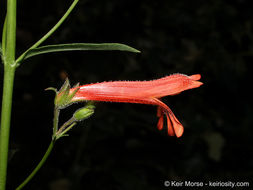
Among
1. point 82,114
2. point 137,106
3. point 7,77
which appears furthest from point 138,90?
point 137,106

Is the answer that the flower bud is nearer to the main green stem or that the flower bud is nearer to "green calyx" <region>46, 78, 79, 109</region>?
"green calyx" <region>46, 78, 79, 109</region>

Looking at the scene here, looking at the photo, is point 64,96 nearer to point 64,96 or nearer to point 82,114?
point 64,96

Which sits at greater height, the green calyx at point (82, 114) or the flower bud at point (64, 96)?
the flower bud at point (64, 96)

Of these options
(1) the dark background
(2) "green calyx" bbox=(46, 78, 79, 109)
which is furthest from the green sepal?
(1) the dark background

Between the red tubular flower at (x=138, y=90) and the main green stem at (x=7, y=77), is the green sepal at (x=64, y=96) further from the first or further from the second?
the main green stem at (x=7, y=77)

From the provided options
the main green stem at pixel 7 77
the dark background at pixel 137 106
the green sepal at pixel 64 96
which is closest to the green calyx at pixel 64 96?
the green sepal at pixel 64 96

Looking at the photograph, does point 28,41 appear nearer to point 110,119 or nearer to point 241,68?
point 110,119

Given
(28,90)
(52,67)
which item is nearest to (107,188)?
(28,90)
